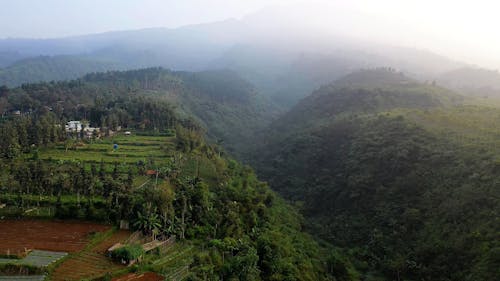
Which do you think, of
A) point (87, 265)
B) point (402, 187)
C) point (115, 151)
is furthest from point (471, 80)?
point (87, 265)

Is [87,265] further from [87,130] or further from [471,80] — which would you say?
[471,80]

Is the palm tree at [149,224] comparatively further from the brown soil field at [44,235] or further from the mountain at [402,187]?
the mountain at [402,187]

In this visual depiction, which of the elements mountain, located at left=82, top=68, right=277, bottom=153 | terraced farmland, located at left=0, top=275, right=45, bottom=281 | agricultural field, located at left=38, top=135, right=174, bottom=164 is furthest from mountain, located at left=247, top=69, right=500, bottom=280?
terraced farmland, located at left=0, top=275, right=45, bottom=281

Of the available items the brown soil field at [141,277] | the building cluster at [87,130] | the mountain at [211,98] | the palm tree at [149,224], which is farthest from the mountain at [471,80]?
the brown soil field at [141,277]

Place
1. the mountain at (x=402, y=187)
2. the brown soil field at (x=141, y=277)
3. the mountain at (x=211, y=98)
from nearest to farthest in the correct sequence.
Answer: the brown soil field at (x=141, y=277) → the mountain at (x=402, y=187) → the mountain at (x=211, y=98)

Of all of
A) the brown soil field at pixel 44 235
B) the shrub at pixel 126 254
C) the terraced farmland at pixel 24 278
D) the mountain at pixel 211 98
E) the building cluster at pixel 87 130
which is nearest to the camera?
the terraced farmland at pixel 24 278

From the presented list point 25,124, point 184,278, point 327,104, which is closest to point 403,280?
point 184,278

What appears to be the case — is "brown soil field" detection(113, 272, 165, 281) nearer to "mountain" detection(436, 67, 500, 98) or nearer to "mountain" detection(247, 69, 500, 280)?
"mountain" detection(247, 69, 500, 280)
